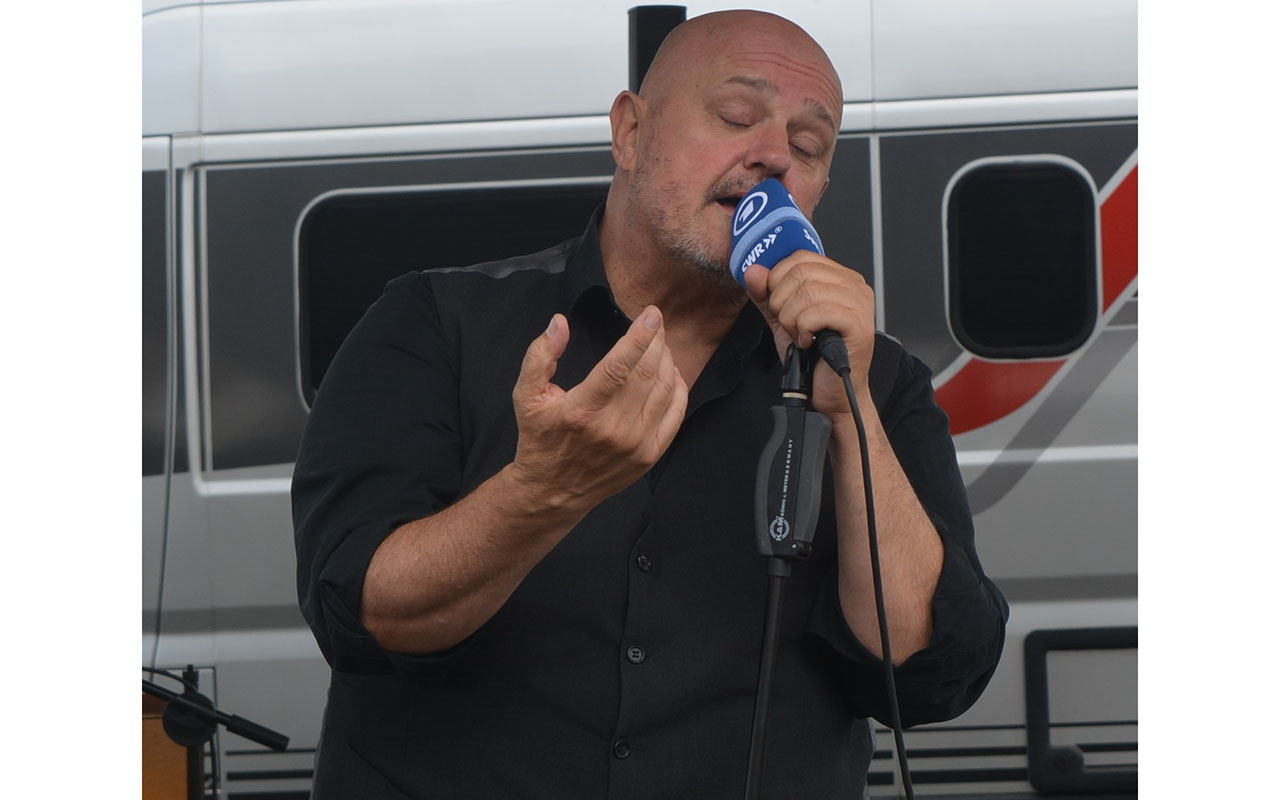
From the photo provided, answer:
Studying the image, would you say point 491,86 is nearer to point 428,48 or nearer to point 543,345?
point 428,48

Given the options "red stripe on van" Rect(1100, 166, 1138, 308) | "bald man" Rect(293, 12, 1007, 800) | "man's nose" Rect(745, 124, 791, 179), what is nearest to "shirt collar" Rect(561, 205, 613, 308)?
"bald man" Rect(293, 12, 1007, 800)

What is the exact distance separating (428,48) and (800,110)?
141 cm

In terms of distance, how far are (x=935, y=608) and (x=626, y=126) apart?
86 centimetres

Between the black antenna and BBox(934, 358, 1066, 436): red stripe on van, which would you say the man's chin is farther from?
BBox(934, 358, 1066, 436): red stripe on van

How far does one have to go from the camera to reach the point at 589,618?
1.58 meters

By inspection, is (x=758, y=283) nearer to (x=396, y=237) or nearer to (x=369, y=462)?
(x=369, y=462)

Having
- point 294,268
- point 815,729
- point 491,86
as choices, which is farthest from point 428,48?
point 815,729

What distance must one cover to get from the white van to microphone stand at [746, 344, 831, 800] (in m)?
1.61

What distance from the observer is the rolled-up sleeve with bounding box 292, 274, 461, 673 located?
1.45 m

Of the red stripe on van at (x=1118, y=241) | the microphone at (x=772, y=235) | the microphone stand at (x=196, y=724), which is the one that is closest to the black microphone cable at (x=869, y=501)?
the microphone at (x=772, y=235)

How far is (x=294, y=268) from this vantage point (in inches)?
116

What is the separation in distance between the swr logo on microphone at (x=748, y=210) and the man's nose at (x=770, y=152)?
0.11 metres

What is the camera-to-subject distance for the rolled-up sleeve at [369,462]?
1452mm

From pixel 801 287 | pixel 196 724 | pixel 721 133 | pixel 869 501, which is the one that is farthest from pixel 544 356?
pixel 196 724
